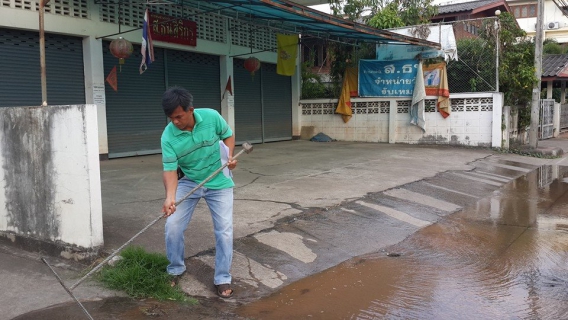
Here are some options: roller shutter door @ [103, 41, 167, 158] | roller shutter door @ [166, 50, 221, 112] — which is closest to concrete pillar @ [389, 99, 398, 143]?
roller shutter door @ [166, 50, 221, 112]

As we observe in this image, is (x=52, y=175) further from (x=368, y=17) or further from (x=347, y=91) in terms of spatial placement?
(x=368, y=17)

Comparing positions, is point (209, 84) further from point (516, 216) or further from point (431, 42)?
point (516, 216)

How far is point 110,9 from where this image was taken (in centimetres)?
1063

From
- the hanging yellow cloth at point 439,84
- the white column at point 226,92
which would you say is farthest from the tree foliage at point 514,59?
the white column at point 226,92

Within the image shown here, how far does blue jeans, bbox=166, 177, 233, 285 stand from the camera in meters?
3.95

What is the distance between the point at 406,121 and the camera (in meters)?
15.1

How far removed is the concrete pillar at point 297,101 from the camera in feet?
55.0

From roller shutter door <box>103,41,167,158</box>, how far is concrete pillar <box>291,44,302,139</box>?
567cm

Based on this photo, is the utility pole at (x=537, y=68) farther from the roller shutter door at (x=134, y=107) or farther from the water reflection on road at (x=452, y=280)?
the roller shutter door at (x=134, y=107)

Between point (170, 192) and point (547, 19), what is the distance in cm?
4241

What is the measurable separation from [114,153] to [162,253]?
7082 millimetres

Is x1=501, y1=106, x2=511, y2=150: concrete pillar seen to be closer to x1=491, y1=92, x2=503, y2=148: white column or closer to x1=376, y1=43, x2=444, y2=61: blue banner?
x1=491, y1=92, x2=503, y2=148: white column

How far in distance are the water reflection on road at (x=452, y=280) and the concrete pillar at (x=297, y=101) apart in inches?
414

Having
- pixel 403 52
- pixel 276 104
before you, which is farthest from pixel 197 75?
pixel 403 52
